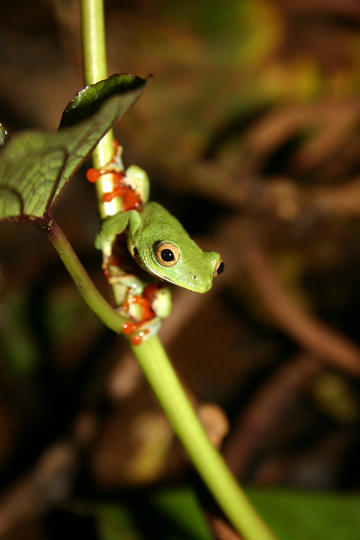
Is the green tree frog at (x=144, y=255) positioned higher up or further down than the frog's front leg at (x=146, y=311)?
higher up

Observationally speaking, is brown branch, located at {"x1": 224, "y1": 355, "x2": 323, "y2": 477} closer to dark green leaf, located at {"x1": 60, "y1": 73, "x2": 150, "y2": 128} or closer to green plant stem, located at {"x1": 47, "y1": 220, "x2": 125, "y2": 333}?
green plant stem, located at {"x1": 47, "y1": 220, "x2": 125, "y2": 333}

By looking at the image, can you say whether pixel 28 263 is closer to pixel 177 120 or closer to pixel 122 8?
pixel 177 120

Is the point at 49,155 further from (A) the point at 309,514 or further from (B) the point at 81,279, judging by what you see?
(A) the point at 309,514

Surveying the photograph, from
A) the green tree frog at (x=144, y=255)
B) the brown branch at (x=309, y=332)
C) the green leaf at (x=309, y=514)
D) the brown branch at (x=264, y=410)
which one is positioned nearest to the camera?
the green tree frog at (x=144, y=255)

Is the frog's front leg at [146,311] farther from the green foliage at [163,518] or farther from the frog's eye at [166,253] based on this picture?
the green foliage at [163,518]

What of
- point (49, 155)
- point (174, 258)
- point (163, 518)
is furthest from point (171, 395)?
point (163, 518)

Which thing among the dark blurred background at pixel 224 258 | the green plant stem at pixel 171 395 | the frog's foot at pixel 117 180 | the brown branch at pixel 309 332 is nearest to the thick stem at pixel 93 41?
the green plant stem at pixel 171 395

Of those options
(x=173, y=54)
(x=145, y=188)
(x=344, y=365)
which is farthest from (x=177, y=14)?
(x=145, y=188)
